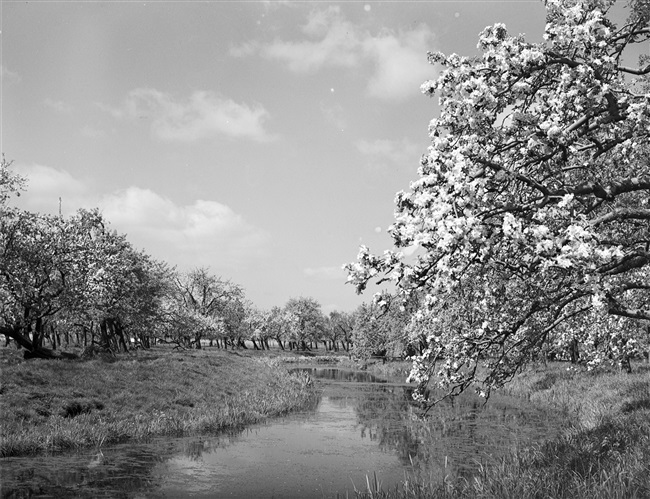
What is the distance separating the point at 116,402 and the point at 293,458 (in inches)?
437

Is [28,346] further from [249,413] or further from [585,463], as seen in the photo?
[585,463]

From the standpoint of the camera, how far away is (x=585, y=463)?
13.9m

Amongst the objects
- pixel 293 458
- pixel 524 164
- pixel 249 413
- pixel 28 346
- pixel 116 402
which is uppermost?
pixel 524 164

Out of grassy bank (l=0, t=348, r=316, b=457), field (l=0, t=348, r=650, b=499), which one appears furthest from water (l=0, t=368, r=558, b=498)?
field (l=0, t=348, r=650, b=499)

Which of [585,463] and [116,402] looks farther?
[116,402]

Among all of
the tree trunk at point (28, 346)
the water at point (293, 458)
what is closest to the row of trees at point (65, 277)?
the tree trunk at point (28, 346)

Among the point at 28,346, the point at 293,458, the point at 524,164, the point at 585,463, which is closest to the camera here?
the point at 524,164

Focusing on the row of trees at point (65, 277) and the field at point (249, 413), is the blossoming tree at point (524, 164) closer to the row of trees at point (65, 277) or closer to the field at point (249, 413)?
the field at point (249, 413)

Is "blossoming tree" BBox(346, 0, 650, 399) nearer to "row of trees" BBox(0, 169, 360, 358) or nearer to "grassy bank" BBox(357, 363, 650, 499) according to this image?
"grassy bank" BBox(357, 363, 650, 499)

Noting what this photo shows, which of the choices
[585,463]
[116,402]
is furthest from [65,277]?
[585,463]

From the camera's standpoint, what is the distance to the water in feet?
55.4

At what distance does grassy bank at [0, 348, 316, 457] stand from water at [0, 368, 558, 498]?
1256 millimetres

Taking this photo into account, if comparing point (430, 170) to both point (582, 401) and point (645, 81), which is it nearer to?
point (645, 81)

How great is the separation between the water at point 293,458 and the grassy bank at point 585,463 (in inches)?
52.5
